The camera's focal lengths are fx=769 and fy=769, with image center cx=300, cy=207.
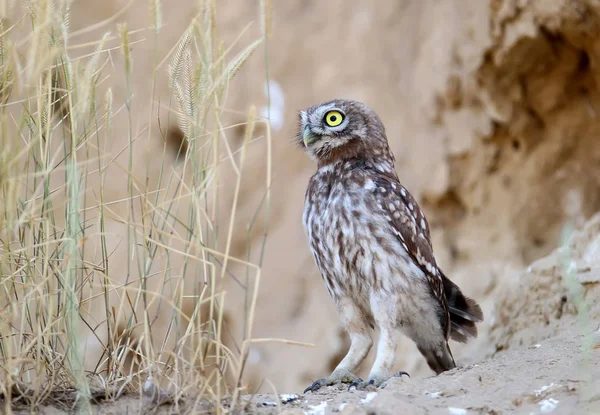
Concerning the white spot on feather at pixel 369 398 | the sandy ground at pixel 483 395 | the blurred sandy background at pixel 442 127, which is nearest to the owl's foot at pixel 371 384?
the sandy ground at pixel 483 395

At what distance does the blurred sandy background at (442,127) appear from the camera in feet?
18.2

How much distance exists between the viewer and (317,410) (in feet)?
8.79

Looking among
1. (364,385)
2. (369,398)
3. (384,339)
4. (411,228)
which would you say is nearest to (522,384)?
(369,398)

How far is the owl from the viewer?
3.93m

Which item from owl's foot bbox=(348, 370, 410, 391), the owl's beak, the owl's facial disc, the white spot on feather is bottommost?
owl's foot bbox=(348, 370, 410, 391)

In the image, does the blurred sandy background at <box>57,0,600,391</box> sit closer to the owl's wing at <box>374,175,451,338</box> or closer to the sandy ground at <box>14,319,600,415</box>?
the owl's wing at <box>374,175,451,338</box>

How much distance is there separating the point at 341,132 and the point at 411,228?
691 mm

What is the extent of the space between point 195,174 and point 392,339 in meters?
1.65

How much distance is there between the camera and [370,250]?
12.9 ft

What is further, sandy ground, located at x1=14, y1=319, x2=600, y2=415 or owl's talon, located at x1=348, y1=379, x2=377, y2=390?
owl's talon, located at x1=348, y1=379, x2=377, y2=390

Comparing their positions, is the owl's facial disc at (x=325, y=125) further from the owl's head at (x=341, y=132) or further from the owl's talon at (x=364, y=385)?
the owl's talon at (x=364, y=385)

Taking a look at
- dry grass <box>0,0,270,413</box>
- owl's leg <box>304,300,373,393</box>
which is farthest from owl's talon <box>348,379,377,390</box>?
dry grass <box>0,0,270,413</box>

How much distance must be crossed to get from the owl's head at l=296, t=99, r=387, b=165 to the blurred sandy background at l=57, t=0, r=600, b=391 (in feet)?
4.45

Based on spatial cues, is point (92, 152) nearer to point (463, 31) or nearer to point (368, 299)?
point (368, 299)
